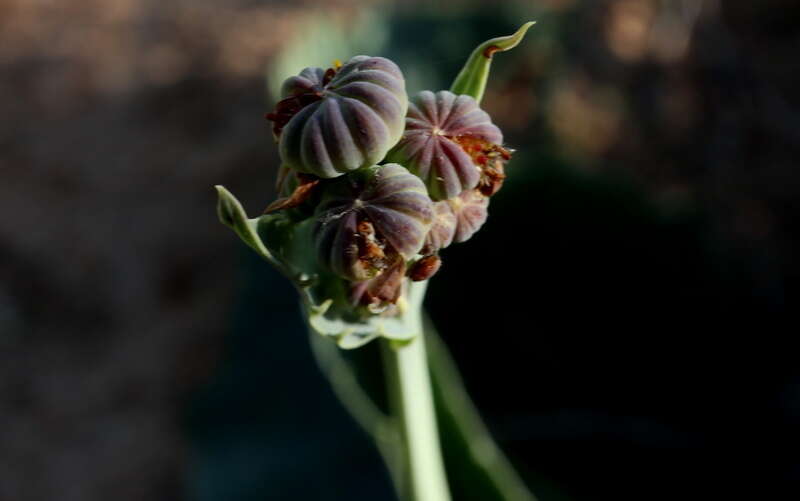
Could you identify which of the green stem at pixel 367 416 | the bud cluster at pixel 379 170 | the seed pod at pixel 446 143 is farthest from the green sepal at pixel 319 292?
the green stem at pixel 367 416

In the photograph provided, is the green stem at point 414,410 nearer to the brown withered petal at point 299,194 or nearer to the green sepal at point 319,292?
the green sepal at point 319,292

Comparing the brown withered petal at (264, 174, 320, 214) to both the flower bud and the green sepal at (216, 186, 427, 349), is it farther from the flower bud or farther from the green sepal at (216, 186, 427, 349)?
the flower bud

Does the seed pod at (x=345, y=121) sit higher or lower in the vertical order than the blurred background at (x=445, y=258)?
higher

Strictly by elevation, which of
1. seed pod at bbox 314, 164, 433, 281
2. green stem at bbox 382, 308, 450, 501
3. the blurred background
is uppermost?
seed pod at bbox 314, 164, 433, 281

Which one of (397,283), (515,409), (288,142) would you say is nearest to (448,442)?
(397,283)

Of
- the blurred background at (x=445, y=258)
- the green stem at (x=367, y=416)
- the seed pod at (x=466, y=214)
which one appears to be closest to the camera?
the seed pod at (x=466, y=214)

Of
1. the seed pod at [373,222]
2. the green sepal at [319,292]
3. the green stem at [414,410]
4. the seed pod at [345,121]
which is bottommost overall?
the green stem at [414,410]

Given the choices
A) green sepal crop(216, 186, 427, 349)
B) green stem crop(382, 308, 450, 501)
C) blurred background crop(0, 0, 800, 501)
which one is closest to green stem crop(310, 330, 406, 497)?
blurred background crop(0, 0, 800, 501)
